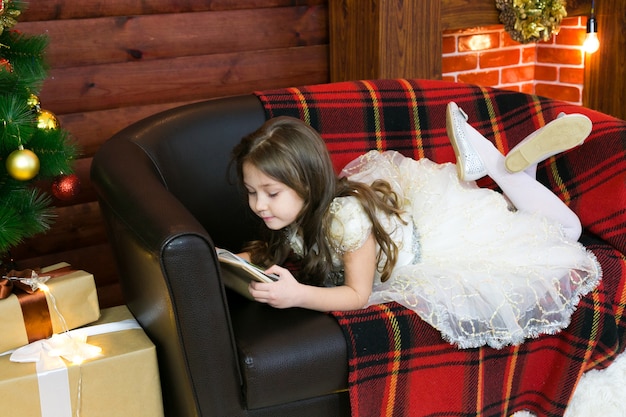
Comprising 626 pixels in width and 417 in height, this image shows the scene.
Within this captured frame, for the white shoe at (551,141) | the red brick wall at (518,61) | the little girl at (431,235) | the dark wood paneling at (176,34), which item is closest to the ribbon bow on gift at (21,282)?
the little girl at (431,235)

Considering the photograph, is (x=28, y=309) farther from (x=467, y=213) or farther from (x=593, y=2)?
(x=593, y=2)

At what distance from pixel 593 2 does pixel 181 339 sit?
252cm

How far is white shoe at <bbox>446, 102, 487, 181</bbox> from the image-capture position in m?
2.02

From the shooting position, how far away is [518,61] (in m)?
3.62

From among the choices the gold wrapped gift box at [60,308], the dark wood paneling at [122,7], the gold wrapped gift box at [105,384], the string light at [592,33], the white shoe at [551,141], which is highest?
the dark wood paneling at [122,7]

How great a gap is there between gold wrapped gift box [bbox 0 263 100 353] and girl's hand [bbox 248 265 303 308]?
425 millimetres

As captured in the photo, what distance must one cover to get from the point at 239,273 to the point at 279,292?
0.37ft

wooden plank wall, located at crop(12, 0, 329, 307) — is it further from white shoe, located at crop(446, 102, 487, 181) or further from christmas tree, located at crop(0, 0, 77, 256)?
white shoe, located at crop(446, 102, 487, 181)

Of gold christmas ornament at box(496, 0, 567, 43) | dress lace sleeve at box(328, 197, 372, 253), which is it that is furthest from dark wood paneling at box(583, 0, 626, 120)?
dress lace sleeve at box(328, 197, 372, 253)

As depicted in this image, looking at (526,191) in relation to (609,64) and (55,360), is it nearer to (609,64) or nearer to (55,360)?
(55,360)

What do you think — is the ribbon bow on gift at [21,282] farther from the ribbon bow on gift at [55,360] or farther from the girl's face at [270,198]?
the girl's face at [270,198]

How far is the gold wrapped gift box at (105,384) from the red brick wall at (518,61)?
2103mm

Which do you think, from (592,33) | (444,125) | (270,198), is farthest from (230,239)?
(592,33)

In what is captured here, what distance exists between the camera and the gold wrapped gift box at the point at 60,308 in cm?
170
